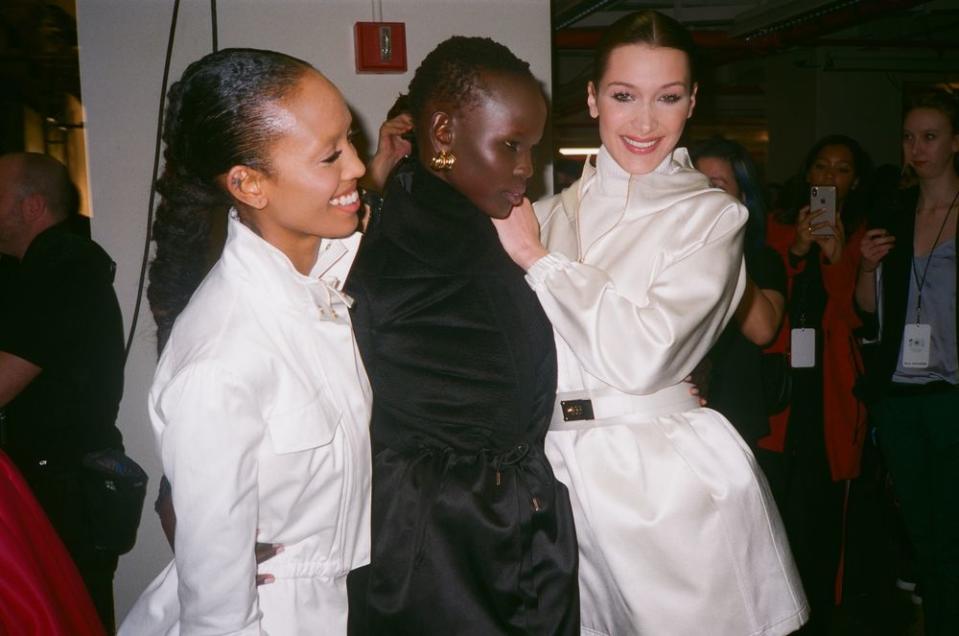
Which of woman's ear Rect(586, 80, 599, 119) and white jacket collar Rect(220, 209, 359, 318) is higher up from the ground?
woman's ear Rect(586, 80, 599, 119)

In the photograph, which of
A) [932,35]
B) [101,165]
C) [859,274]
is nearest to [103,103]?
[101,165]

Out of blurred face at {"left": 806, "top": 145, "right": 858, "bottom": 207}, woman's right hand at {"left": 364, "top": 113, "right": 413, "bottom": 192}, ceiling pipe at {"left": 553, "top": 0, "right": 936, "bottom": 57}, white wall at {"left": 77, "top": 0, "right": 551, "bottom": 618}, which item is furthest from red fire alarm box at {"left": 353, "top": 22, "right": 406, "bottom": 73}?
ceiling pipe at {"left": 553, "top": 0, "right": 936, "bottom": 57}

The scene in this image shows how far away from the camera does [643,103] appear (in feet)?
4.69

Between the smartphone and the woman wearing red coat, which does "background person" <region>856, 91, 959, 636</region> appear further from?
the smartphone

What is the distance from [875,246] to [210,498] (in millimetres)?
2777

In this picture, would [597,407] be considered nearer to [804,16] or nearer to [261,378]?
[261,378]

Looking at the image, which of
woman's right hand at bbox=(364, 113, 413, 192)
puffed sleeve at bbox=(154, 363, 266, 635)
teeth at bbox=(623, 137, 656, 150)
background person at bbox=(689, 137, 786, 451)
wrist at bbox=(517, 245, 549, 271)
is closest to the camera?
puffed sleeve at bbox=(154, 363, 266, 635)

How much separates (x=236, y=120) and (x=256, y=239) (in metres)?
0.17

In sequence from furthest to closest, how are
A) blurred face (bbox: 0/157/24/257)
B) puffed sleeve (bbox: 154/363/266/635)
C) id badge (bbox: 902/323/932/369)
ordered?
1. id badge (bbox: 902/323/932/369)
2. blurred face (bbox: 0/157/24/257)
3. puffed sleeve (bbox: 154/363/266/635)

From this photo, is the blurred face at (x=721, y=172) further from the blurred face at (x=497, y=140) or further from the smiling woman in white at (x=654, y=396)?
the blurred face at (x=497, y=140)

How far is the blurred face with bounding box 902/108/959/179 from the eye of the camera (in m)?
2.78

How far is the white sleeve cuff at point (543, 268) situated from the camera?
1340 millimetres

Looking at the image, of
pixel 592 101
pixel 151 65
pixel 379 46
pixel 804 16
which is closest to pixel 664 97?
pixel 592 101

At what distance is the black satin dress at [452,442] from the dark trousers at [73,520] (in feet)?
4.86
